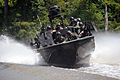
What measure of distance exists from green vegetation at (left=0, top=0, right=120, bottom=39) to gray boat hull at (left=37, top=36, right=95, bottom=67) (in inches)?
371

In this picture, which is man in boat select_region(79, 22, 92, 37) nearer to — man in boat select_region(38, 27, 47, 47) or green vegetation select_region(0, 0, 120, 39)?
man in boat select_region(38, 27, 47, 47)

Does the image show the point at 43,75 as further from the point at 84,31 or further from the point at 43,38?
the point at 43,38

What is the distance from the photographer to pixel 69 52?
9.84 meters

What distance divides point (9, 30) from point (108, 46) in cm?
1210

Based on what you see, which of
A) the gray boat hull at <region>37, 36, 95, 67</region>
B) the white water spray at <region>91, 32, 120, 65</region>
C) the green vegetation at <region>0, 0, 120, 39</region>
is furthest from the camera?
the green vegetation at <region>0, 0, 120, 39</region>

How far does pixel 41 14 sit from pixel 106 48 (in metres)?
10.1

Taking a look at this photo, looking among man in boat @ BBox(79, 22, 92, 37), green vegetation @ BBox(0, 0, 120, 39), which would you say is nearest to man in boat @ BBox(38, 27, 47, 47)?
man in boat @ BBox(79, 22, 92, 37)

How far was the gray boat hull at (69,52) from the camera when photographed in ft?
31.6

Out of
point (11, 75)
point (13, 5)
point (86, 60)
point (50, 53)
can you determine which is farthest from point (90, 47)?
point (13, 5)

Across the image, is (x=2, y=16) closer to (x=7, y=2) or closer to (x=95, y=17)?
(x=7, y=2)

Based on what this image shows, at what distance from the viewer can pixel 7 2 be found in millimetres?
26094

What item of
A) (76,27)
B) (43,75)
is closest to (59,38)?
(76,27)

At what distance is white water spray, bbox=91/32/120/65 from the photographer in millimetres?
12266

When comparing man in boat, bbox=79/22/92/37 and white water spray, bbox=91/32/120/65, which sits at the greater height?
man in boat, bbox=79/22/92/37
